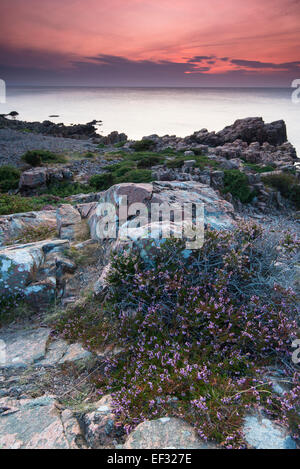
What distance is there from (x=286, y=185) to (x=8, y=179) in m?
18.6

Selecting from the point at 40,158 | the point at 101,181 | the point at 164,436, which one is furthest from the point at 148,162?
the point at 164,436

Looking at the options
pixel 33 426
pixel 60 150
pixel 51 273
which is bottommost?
pixel 33 426

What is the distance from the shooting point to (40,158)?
24.3 m

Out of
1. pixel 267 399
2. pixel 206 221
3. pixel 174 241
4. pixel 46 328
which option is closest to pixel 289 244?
pixel 206 221

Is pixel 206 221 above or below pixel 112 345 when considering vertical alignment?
above

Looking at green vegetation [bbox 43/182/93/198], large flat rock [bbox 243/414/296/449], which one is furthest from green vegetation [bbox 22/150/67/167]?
large flat rock [bbox 243/414/296/449]

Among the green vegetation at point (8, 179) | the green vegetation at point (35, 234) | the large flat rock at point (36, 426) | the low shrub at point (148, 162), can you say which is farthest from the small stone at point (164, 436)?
the low shrub at point (148, 162)

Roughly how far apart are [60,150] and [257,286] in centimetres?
3064

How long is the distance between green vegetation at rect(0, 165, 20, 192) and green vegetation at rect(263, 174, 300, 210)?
55.1 feet

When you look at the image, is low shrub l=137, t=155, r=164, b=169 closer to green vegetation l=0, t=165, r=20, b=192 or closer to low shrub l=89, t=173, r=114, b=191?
low shrub l=89, t=173, r=114, b=191

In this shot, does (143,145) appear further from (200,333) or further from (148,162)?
(200,333)

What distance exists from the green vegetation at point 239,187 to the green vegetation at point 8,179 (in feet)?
43.6

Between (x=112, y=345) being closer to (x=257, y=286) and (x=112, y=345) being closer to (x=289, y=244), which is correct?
(x=257, y=286)
